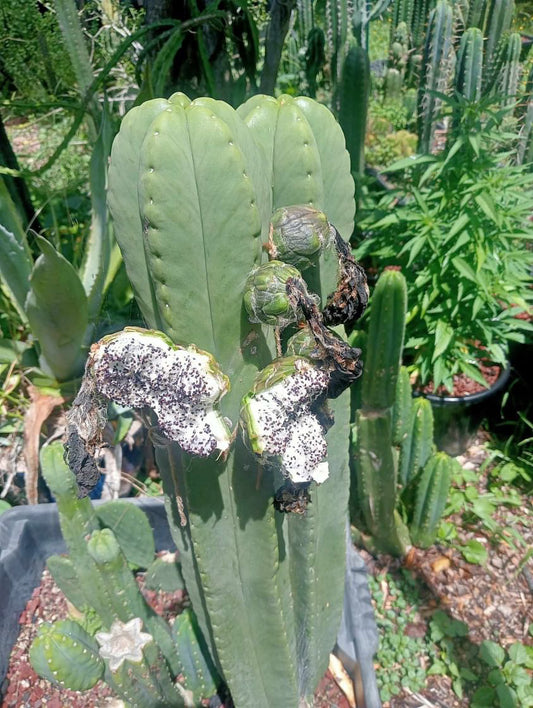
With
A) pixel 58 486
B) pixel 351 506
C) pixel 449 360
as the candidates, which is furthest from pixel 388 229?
pixel 58 486

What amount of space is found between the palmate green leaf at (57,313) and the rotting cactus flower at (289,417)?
997mm

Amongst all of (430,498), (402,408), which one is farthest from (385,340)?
(430,498)

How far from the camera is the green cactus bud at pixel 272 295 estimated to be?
0.68m

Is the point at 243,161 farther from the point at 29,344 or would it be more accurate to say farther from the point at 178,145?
the point at 29,344

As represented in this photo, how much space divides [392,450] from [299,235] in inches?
40.6

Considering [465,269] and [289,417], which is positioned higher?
[289,417]

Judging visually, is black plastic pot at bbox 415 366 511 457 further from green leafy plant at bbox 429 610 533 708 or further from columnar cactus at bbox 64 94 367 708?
columnar cactus at bbox 64 94 367 708

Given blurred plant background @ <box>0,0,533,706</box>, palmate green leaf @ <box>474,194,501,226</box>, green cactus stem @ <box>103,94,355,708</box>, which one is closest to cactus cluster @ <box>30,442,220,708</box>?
green cactus stem @ <box>103,94,355,708</box>

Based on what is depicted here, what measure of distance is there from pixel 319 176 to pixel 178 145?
0.24 meters

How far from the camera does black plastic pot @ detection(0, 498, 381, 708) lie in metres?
1.42

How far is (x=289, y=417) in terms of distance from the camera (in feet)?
2.28

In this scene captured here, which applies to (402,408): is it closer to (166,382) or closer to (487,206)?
(487,206)

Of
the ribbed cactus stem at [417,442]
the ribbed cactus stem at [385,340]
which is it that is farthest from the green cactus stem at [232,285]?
the ribbed cactus stem at [417,442]

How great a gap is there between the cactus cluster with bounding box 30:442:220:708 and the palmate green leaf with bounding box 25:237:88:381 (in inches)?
22.0
